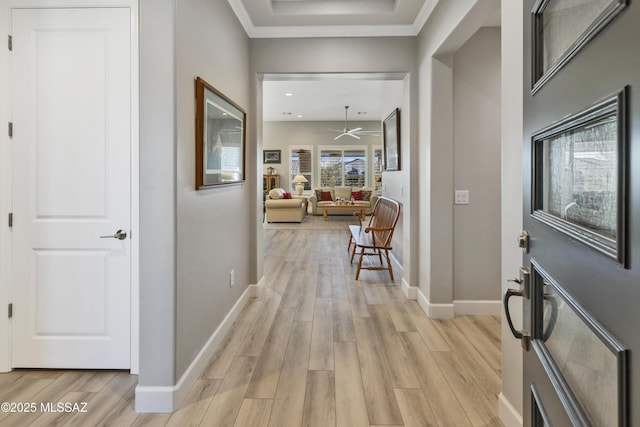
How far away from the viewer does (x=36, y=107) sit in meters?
2.15

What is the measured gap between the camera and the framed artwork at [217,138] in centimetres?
216

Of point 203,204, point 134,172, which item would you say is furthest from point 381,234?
point 134,172

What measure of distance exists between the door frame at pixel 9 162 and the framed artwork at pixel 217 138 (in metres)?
0.37

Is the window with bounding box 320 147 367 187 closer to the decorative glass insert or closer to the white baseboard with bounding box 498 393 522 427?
the white baseboard with bounding box 498 393 522 427

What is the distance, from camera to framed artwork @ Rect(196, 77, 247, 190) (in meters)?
2.16

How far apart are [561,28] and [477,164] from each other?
263cm

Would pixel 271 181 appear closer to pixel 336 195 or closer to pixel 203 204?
pixel 336 195

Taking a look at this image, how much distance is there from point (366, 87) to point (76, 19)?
611 centimetres

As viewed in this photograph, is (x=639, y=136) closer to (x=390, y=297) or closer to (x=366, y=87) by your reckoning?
(x=390, y=297)

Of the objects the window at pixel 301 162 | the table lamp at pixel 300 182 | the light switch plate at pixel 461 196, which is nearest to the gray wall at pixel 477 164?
the light switch plate at pixel 461 196

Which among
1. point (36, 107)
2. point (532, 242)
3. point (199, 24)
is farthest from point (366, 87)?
point (532, 242)

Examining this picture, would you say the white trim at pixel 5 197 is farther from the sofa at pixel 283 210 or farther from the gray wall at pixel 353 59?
the sofa at pixel 283 210

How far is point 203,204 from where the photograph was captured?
7.51ft

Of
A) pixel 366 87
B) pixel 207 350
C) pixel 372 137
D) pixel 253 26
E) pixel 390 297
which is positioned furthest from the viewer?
pixel 372 137
